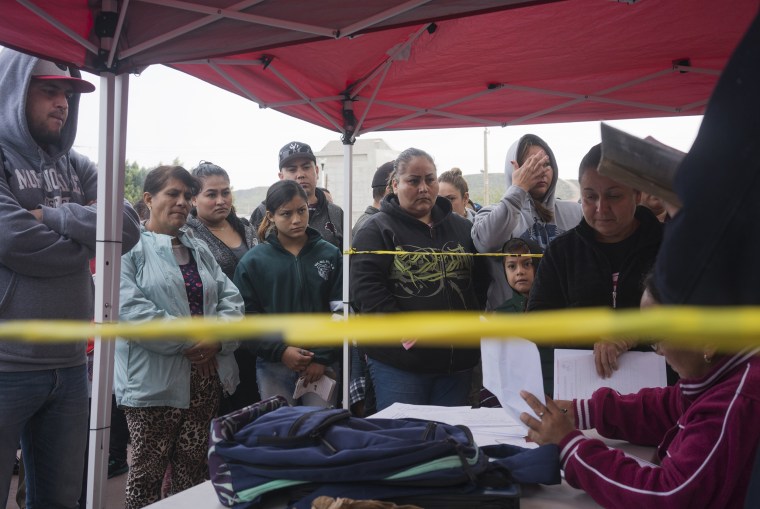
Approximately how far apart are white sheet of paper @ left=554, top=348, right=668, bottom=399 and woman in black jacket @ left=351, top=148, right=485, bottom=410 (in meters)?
0.84

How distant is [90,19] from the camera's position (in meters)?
2.31

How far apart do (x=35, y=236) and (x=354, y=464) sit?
4.75 feet

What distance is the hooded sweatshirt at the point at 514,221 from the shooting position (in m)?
2.94

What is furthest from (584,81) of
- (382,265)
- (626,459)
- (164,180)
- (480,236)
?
(626,459)

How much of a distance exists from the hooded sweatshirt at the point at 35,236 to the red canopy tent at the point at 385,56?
88 mm

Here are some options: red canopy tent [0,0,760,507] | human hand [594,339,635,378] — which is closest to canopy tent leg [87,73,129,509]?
red canopy tent [0,0,760,507]

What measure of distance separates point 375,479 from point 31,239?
4.88 ft

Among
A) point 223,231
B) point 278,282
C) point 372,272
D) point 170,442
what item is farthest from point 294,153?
point 170,442

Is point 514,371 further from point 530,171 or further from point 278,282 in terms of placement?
point 278,282

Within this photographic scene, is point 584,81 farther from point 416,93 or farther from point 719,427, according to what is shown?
point 719,427

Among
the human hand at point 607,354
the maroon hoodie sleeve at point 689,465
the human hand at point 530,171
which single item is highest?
the human hand at point 530,171

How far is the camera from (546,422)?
4.69 feet

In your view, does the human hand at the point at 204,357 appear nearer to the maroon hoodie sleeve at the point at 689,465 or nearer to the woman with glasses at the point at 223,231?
the woman with glasses at the point at 223,231

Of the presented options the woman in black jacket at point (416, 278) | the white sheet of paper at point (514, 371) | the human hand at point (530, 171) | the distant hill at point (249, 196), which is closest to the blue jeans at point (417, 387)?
the woman in black jacket at point (416, 278)
